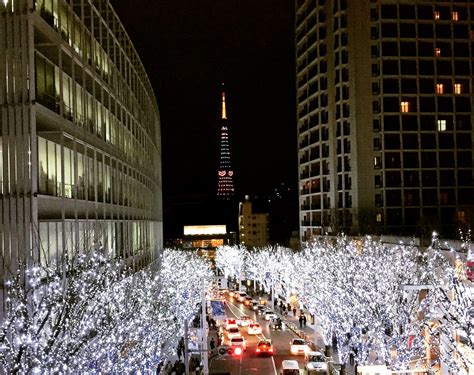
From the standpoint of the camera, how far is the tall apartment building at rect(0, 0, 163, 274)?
19.0m

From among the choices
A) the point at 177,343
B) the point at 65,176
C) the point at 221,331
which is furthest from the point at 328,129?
the point at 65,176

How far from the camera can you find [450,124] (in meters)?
70.1

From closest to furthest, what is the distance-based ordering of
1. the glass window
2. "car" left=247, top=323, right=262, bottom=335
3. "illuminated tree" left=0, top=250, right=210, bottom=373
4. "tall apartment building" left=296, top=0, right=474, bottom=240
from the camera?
"illuminated tree" left=0, top=250, right=210, bottom=373 → "car" left=247, top=323, right=262, bottom=335 → "tall apartment building" left=296, top=0, right=474, bottom=240 → the glass window

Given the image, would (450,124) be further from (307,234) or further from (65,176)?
(65,176)

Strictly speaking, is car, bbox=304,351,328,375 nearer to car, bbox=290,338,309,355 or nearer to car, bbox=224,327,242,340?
car, bbox=290,338,309,355

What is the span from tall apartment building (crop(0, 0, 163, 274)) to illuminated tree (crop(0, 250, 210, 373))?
118 cm

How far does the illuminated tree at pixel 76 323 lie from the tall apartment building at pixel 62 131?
118cm

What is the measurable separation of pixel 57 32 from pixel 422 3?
5658 centimetres

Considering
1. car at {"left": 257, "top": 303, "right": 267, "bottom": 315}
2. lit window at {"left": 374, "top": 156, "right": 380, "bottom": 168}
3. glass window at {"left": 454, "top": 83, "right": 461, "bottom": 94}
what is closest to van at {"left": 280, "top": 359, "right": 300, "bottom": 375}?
car at {"left": 257, "top": 303, "right": 267, "bottom": 315}

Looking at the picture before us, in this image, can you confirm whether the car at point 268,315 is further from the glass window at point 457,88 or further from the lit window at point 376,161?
the glass window at point 457,88

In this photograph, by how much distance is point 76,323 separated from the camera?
17047 mm

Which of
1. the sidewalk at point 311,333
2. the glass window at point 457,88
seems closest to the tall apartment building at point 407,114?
the glass window at point 457,88

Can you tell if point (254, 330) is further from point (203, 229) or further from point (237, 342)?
point (203, 229)

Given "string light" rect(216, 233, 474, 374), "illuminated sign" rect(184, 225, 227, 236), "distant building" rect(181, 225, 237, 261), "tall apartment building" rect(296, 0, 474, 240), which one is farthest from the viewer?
"illuminated sign" rect(184, 225, 227, 236)
